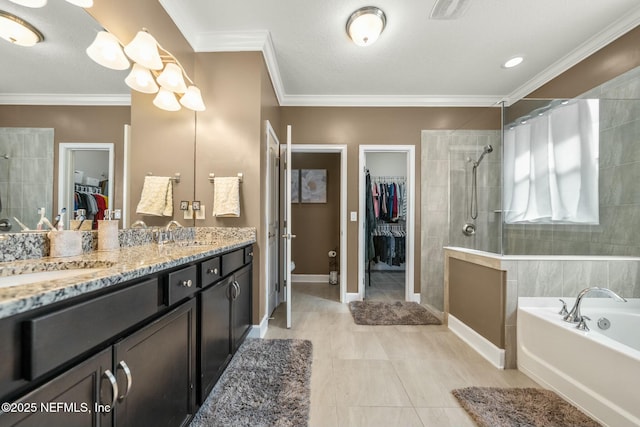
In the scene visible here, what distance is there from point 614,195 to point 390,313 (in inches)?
83.8

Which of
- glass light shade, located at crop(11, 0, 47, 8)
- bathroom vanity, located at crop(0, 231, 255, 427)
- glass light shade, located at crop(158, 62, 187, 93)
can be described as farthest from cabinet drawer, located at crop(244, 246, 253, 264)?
glass light shade, located at crop(11, 0, 47, 8)

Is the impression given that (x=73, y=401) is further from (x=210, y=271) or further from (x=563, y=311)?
(x=563, y=311)

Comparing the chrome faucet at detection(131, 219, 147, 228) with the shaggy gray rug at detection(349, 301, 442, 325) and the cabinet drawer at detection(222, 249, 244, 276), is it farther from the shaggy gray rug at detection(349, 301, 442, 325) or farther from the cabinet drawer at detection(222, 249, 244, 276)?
the shaggy gray rug at detection(349, 301, 442, 325)

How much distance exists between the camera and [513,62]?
2.53 meters

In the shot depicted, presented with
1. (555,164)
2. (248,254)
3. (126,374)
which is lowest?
(126,374)

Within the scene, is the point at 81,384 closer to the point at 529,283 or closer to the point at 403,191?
the point at 529,283

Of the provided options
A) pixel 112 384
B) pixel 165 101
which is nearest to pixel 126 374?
pixel 112 384

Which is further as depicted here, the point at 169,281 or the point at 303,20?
the point at 303,20

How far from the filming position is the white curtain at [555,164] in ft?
6.70

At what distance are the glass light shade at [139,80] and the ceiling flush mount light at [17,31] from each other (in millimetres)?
411

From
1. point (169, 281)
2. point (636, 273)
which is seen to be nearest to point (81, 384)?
point (169, 281)

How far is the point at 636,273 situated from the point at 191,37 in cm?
381

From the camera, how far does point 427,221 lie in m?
3.25

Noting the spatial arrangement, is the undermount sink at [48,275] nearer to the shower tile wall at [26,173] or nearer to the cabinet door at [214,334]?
the shower tile wall at [26,173]
